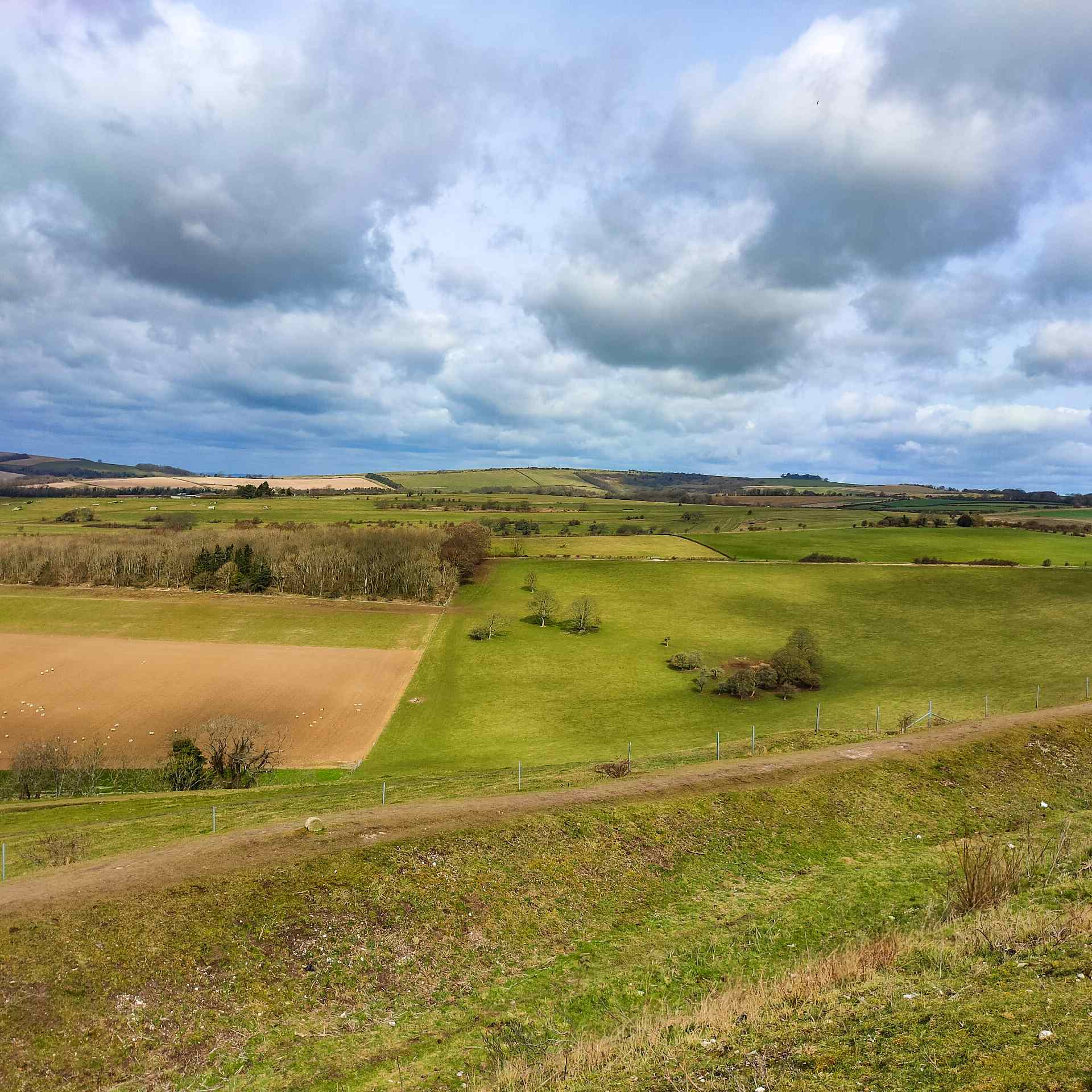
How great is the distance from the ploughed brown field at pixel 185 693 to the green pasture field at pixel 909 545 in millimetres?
75398

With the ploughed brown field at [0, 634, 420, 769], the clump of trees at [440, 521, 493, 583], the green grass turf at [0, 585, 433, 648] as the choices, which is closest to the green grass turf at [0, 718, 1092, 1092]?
the ploughed brown field at [0, 634, 420, 769]

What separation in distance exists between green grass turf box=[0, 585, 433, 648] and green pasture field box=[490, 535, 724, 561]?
37215 millimetres

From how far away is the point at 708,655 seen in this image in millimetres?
68938

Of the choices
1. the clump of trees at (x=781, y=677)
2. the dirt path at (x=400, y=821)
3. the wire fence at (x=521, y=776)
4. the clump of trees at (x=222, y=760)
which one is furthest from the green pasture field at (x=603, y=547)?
the dirt path at (x=400, y=821)

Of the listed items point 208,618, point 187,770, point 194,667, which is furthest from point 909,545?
point 187,770

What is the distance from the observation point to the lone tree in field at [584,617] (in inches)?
3120

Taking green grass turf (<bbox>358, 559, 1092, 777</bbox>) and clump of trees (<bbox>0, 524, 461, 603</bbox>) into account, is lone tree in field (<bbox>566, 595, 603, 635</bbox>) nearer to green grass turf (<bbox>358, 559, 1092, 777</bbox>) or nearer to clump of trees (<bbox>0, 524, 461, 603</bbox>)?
green grass turf (<bbox>358, 559, 1092, 777</bbox>)

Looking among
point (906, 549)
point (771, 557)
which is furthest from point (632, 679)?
point (906, 549)

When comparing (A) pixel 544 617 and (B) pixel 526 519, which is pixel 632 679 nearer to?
(A) pixel 544 617

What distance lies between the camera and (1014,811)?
921 inches

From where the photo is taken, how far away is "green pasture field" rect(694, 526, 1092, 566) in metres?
107

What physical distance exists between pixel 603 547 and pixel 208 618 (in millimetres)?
69479

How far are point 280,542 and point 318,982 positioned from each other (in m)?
99.3

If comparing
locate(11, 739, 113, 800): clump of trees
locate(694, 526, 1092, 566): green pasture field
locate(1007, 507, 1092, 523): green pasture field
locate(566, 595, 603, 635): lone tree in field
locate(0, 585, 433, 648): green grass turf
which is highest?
locate(1007, 507, 1092, 523): green pasture field
